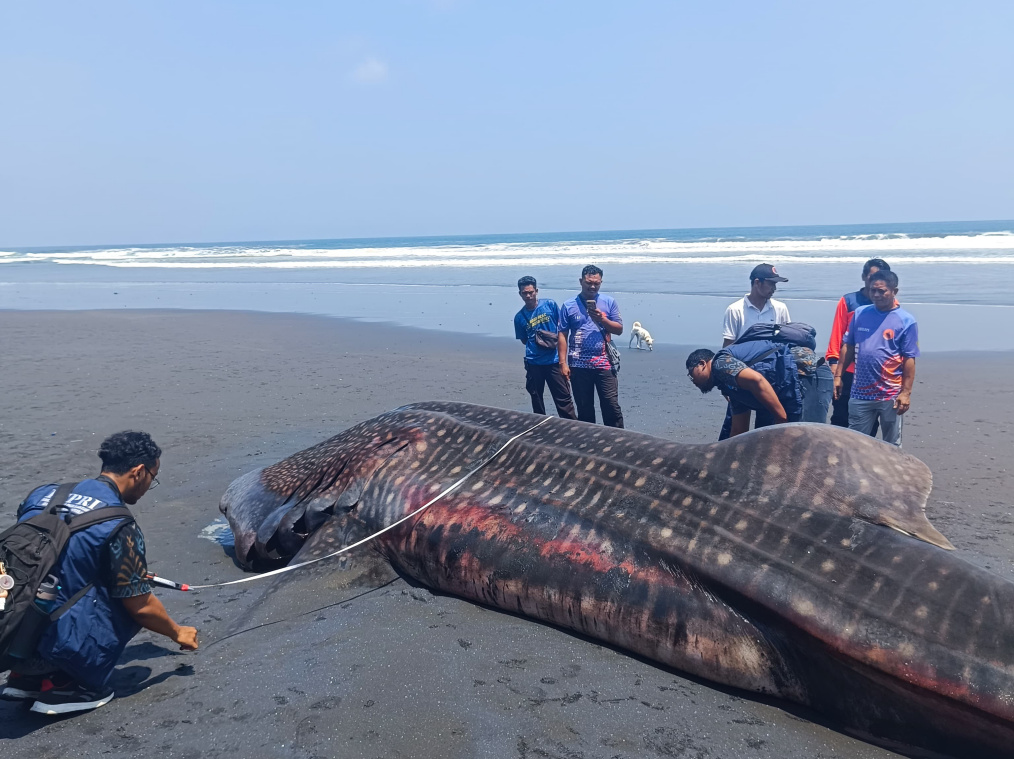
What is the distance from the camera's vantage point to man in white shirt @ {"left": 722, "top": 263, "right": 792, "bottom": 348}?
6801 millimetres

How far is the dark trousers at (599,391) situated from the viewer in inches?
315

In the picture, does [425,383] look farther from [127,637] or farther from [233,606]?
[127,637]

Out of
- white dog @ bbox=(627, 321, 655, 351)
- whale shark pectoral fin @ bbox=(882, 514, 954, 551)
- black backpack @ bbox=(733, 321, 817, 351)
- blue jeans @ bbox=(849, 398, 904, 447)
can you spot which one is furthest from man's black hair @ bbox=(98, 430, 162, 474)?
white dog @ bbox=(627, 321, 655, 351)

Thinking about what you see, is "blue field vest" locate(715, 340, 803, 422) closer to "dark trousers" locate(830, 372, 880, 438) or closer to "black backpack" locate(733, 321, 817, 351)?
"black backpack" locate(733, 321, 817, 351)

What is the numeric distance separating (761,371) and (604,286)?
21.8 meters

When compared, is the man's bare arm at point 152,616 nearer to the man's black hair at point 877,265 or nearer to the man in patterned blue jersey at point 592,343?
the man in patterned blue jersey at point 592,343

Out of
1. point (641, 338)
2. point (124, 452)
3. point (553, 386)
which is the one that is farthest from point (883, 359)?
point (641, 338)

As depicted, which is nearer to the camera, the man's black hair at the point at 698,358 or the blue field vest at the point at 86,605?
the blue field vest at the point at 86,605

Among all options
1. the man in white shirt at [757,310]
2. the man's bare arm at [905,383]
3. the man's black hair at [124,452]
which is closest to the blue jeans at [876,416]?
the man's bare arm at [905,383]

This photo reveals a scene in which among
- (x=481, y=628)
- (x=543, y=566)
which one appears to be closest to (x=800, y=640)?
(x=543, y=566)

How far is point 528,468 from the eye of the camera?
502 centimetres

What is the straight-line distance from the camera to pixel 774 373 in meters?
6.14

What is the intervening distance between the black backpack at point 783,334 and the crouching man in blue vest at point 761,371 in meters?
0.06

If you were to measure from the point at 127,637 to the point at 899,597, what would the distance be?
3647 millimetres
